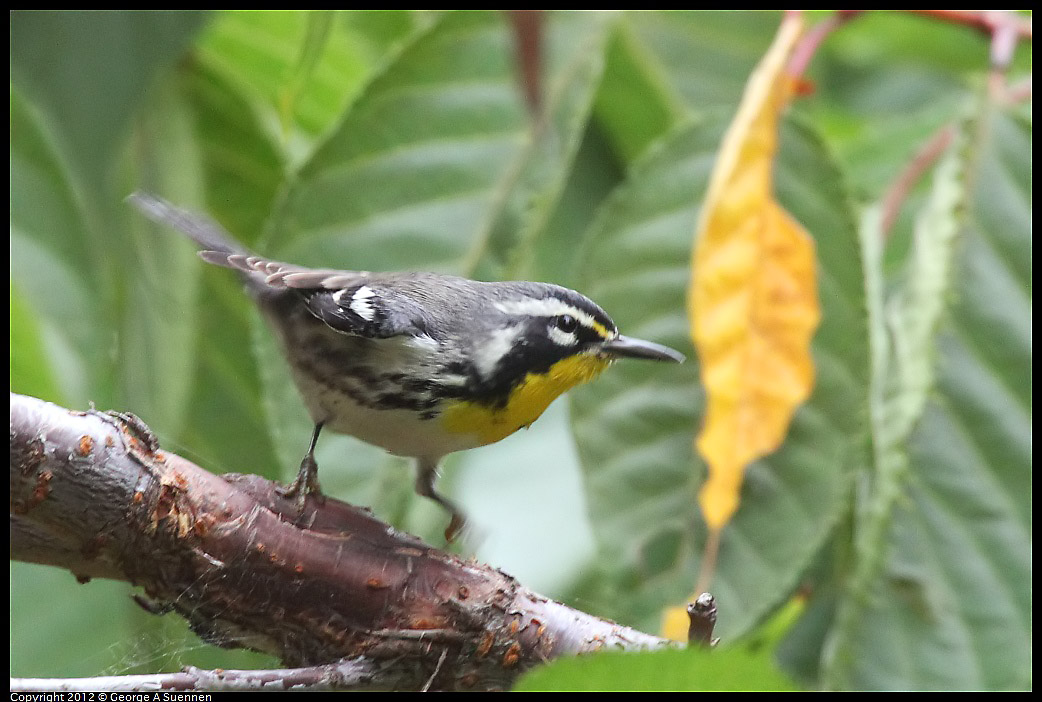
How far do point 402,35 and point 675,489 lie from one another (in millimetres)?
1531

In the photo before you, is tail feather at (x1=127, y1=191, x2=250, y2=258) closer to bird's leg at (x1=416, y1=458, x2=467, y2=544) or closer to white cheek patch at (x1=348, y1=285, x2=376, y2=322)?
white cheek patch at (x1=348, y1=285, x2=376, y2=322)

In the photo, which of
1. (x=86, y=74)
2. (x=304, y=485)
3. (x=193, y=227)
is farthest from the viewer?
(x=193, y=227)

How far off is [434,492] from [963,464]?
1.20m

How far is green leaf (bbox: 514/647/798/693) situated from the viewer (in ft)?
2.69

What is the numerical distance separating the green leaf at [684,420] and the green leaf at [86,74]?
1139mm

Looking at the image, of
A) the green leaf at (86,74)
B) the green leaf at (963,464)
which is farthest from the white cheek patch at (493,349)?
the green leaf at (963,464)

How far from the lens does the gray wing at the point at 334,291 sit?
1.94m

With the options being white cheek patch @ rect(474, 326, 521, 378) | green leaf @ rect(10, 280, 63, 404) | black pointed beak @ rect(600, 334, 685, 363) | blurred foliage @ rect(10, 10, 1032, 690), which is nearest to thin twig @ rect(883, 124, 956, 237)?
blurred foliage @ rect(10, 10, 1032, 690)

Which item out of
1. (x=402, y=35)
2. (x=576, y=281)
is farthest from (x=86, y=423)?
(x=402, y=35)

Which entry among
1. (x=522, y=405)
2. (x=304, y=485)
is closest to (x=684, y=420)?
(x=522, y=405)

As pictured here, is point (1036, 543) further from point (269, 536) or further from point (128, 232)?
point (128, 232)

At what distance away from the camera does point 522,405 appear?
198cm

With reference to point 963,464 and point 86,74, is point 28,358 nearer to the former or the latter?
point 86,74

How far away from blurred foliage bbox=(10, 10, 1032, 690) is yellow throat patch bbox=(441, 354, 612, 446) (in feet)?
1.11
